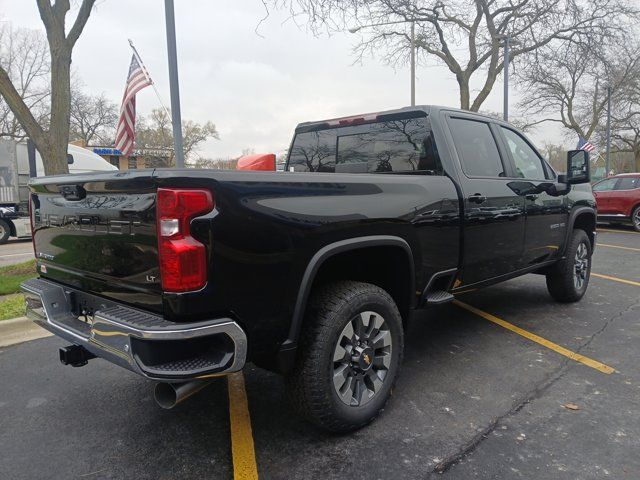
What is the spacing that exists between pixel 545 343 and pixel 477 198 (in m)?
1.57

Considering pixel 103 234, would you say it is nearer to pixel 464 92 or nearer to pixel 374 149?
pixel 374 149

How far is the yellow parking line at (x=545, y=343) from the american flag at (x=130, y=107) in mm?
6464

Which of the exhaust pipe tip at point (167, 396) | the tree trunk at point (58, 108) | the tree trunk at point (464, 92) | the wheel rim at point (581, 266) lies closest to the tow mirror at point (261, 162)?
the exhaust pipe tip at point (167, 396)

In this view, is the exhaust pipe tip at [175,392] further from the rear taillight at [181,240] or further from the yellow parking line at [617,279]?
the yellow parking line at [617,279]

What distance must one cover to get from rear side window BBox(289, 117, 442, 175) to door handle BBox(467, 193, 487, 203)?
12.8 inches

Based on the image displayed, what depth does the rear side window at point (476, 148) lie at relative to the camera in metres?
3.61

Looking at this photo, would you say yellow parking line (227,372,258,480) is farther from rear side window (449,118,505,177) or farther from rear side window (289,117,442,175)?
rear side window (449,118,505,177)

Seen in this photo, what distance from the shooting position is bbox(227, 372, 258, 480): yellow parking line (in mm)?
2334

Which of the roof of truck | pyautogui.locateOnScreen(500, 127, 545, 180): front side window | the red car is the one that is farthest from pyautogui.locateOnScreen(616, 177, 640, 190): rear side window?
the roof of truck

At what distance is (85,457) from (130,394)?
0.75m

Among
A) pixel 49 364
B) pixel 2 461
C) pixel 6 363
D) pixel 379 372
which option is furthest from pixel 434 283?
pixel 6 363

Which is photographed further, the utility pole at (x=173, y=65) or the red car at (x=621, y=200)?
the red car at (x=621, y=200)

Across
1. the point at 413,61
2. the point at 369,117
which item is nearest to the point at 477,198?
the point at 369,117

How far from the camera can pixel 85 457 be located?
2.49 meters
